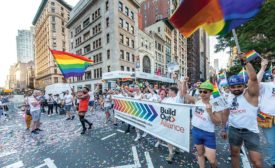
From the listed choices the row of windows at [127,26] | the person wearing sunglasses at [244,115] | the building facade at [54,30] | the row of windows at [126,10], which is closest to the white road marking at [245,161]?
the person wearing sunglasses at [244,115]

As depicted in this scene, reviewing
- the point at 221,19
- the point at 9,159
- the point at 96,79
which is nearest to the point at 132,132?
the point at 9,159

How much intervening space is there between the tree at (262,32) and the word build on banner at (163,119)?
1136 cm

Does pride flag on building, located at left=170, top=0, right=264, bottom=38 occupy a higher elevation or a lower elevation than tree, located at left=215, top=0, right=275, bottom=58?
lower

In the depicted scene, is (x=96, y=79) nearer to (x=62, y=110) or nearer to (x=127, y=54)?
(x=127, y=54)

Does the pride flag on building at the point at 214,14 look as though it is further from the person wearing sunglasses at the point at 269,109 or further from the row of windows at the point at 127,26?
the row of windows at the point at 127,26

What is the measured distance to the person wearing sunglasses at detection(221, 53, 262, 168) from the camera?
288cm

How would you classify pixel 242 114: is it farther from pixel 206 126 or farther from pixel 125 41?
pixel 125 41

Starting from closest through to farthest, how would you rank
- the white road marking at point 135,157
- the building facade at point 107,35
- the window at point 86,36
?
the white road marking at point 135,157
the building facade at point 107,35
the window at point 86,36

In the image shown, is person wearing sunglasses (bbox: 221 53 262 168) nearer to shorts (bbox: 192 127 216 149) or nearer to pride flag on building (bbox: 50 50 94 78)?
shorts (bbox: 192 127 216 149)

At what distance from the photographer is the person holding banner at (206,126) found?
3205mm

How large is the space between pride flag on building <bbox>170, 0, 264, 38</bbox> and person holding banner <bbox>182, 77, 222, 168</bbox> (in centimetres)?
115

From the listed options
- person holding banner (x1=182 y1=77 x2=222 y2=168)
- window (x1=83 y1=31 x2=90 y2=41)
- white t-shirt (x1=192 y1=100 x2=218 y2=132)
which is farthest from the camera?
window (x1=83 y1=31 x2=90 y2=41)

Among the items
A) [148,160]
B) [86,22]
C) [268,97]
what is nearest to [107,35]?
[86,22]

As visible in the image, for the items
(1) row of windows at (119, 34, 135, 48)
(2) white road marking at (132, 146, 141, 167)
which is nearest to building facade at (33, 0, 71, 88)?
(1) row of windows at (119, 34, 135, 48)
